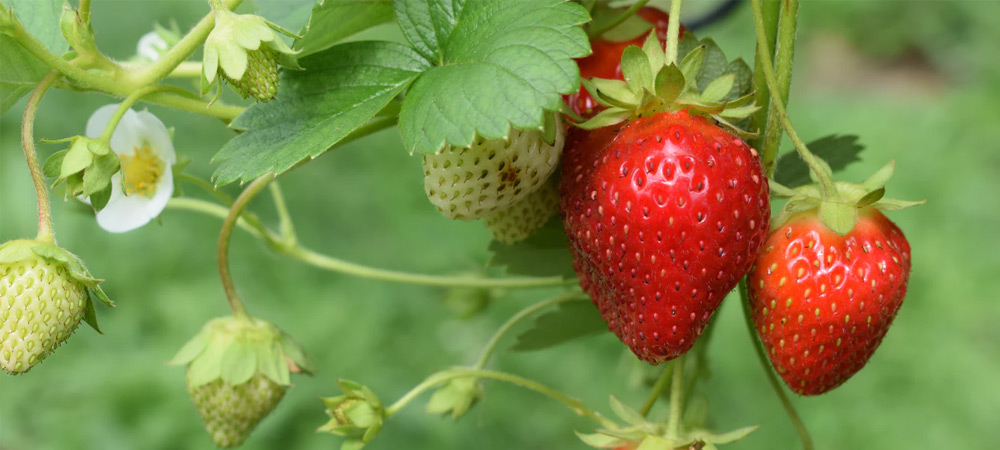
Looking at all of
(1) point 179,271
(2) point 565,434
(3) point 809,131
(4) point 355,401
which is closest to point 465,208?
(4) point 355,401

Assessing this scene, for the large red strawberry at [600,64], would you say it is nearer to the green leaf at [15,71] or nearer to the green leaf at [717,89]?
the green leaf at [717,89]

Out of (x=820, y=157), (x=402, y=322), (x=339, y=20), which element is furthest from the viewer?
(x=402, y=322)

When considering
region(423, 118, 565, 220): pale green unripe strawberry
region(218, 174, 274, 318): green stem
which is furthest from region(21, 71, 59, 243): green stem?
region(423, 118, 565, 220): pale green unripe strawberry

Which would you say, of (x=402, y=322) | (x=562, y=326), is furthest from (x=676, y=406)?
(x=402, y=322)

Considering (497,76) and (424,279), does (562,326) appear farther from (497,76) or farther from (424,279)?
(497,76)

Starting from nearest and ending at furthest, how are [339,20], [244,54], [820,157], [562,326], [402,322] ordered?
[244,54]
[339,20]
[820,157]
[562,326]
[402,322]

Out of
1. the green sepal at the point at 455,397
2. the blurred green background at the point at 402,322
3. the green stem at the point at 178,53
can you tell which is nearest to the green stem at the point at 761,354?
the green sepal at the point at 455,397
